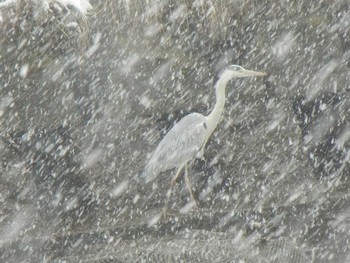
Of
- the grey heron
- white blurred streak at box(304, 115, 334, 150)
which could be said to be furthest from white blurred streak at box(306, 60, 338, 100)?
the grey heron

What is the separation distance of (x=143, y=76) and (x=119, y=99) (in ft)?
0.58

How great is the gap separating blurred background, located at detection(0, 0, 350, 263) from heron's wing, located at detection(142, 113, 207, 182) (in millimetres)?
255

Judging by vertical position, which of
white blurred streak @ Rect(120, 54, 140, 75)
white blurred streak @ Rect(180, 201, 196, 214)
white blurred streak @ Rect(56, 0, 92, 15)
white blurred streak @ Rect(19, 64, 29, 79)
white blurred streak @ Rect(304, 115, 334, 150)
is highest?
white blurred streak @ Rect(56, 0, 92, 15)

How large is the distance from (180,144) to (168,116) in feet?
1.70

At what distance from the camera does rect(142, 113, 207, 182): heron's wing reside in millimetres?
3209

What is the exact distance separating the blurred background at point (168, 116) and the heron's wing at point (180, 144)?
0.84ft

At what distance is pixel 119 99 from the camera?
3580 millimetres

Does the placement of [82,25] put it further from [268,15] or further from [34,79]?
[268,15]

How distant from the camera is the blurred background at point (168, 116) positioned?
3242 mm

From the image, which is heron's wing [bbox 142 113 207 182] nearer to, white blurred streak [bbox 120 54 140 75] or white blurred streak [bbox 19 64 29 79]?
white blurred streak [bbox 120 54 140 75]

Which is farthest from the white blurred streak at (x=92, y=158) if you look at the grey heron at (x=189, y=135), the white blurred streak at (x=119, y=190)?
the grey heron at (x=189, y=135)

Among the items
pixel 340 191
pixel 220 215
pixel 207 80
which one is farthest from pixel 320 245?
pixel 207 80

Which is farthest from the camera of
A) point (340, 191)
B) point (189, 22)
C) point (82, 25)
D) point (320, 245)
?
point (340, 191)

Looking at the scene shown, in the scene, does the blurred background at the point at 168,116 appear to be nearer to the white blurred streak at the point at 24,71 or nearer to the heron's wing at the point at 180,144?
the white blurred streak at the point at 24,71
